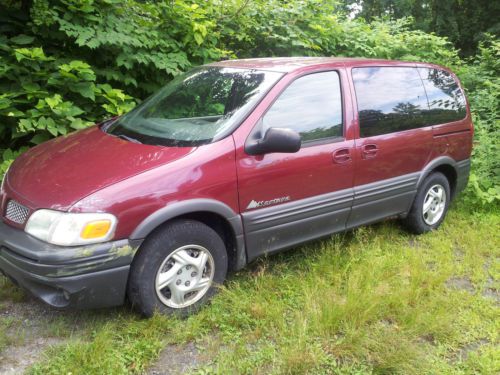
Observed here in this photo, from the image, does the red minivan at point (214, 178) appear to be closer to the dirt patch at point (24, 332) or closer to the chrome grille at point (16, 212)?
the chrome grille at point (16, 212)

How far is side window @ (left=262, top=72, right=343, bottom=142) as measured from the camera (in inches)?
133

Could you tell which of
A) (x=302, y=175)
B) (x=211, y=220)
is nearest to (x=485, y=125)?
(x=302, y=175)

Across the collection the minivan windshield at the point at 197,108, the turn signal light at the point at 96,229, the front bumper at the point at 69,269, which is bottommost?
the front bumper at the point at 69,269

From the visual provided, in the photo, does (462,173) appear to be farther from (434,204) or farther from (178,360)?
(178,360)

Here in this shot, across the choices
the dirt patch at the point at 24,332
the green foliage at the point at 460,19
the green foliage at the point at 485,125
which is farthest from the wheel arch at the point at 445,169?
the green foliage at the point at 460,19

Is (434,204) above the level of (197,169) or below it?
below

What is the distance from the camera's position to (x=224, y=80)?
3668mm

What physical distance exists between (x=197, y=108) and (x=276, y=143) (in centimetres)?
82

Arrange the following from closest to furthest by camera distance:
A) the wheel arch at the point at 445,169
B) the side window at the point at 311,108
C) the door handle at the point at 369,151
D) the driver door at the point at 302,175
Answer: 1. the driver door at the point at 302,175
2. the side window at the point at 311,108
3. the door handle at the point at 369,151
4. the wheel arch at the point at 445,169

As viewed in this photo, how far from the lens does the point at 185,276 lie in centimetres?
300

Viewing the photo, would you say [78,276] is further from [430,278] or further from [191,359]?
[430,278]

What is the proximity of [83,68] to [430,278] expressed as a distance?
12.0ft

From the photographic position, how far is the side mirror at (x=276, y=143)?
304cm

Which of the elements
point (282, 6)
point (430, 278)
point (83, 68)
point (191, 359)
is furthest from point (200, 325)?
point (282, 6)
